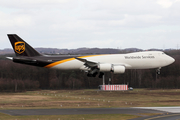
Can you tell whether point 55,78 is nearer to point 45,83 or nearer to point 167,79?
point 45,83

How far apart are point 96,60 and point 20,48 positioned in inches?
764

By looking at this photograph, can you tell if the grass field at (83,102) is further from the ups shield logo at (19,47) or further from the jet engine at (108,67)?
the ups shield logo at (19,47)

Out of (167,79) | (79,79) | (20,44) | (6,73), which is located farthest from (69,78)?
(20,44)

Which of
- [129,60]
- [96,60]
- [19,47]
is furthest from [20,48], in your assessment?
[129,60]

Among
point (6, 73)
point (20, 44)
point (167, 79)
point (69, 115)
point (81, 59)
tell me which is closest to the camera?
point (69, 115)

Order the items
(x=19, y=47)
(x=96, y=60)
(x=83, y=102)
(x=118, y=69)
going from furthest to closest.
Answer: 1. (x=83, y=102)
2. (x=19, y=47)
3. (x=96, y=60)
4. (x=118, y=69)

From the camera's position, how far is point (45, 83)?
15062 centimetres

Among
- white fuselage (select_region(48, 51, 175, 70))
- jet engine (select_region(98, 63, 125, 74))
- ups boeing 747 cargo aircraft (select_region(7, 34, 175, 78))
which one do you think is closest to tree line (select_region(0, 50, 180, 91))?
ups boeing 747 cargo aircraft (select_region(7, 34, 175, 78))

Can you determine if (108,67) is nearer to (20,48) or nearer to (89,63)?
(89,63)

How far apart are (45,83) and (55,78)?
544cm

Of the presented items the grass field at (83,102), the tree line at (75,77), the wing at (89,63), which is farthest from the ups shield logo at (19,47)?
the tree line at (75,77)

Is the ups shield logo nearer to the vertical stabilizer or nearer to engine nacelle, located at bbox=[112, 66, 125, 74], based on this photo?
the vertical stabilizer

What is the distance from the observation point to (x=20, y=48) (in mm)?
77000

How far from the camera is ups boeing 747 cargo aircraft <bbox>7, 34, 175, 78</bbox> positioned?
7262 centimetres
